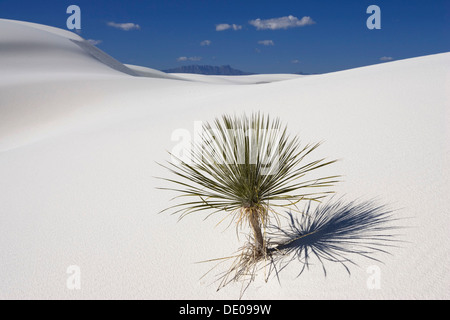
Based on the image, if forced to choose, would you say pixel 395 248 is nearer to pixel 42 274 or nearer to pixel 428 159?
pixel 428 159

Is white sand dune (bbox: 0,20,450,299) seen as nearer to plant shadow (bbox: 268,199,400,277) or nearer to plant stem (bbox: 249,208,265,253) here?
plant shadow (bbox: 268,199,400,277)

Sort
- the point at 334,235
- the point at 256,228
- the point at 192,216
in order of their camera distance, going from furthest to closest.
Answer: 1. the point at 192,216
2. the point at 334,235
3. the point at 256,228

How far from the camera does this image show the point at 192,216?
349 centimetres

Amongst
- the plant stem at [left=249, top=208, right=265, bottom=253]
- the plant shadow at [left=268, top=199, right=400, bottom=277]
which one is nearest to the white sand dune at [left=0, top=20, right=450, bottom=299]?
the plant shadow at [left=268, top=199, right=400, bottom=277]

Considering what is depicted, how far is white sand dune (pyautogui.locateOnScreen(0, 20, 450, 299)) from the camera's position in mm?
2316

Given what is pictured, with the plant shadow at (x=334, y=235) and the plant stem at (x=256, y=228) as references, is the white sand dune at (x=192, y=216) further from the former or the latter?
the plant stem at (x=256, y=228)

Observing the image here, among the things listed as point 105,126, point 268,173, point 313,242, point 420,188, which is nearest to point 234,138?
point 268,173

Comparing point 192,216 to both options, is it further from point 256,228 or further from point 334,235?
point 334,235

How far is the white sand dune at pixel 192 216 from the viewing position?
2.32 m

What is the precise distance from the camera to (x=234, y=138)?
91.9 inches

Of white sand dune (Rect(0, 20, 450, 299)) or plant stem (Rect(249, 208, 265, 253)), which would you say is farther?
plant stem (Rect(249, 208, 265, 253))

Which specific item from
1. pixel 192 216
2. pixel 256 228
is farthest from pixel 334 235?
pixel 192 216

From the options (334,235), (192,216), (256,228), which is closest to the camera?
A: (256,228)
